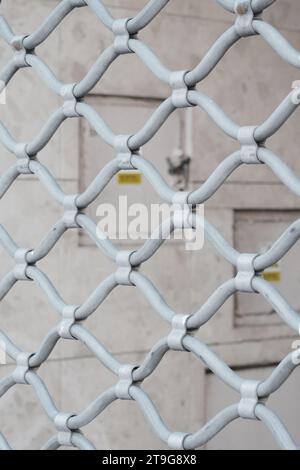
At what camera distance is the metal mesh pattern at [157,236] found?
0.96 m

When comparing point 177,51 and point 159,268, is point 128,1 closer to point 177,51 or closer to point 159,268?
point 177,51

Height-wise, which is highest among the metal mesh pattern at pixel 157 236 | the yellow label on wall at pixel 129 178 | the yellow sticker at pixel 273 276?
the yellow label on wall at pixel 129 178

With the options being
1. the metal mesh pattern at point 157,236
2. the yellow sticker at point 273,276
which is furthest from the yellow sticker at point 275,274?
the metal mesh pattern at point 157,236

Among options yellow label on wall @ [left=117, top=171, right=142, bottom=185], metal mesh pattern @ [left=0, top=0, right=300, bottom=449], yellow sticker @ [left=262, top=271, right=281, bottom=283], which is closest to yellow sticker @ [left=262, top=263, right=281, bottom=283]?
yellow sticker @ [left=262, top=271, right=281, bottom=283]

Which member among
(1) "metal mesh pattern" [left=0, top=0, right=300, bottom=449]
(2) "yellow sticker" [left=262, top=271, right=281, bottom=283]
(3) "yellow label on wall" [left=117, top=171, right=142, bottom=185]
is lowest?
(1) "metal mesh pattern" [left=0, top=0, right=300, bottom=449]

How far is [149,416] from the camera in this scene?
3.56 feet

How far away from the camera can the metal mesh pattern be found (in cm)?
96

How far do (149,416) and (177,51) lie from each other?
8.78 ft

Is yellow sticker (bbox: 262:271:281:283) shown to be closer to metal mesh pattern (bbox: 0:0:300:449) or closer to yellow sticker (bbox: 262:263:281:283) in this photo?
yellow sticker (bbox: 262:263:281:283)

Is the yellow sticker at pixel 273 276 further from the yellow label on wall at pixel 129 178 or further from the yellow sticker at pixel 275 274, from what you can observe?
the yellow label on wall at pixel 129 178

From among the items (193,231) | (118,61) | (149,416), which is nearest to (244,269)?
(193,231)

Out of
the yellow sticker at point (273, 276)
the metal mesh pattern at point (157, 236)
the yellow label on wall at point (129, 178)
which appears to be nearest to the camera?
the metal mesh pattern at point (157, 236)

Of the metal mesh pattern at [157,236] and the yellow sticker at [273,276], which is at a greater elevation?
the yellow sticker at [273,276]

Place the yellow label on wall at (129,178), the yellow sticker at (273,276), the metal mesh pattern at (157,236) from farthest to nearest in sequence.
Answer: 1. the yellow sticker at (273,276)
2. the yellow label on wall at (129,178)
3. the metal mesh pattern at (157,236)
